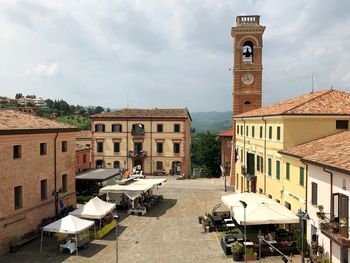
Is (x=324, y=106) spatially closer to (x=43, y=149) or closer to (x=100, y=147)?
(x=43, y=149)

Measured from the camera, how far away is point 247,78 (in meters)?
46.0

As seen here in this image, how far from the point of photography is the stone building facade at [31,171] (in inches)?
838

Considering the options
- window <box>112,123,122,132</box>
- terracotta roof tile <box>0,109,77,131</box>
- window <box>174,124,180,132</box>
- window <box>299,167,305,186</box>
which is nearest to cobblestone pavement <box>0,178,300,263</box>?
window <box>299,167,305,186</box>

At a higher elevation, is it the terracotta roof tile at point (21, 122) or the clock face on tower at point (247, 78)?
the clock face on tower at point (247, 78)

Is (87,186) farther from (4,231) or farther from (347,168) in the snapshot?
(347,168)

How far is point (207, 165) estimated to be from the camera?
6694cm

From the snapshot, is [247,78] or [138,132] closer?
[247,78]

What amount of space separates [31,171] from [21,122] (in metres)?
3.24

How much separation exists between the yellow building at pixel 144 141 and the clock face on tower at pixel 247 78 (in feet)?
42.6

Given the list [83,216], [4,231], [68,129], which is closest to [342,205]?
[83,216]

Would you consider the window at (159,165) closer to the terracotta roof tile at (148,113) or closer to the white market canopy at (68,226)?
the terracotta roof tile at (148,113)

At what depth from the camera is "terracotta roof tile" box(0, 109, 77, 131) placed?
883 inches

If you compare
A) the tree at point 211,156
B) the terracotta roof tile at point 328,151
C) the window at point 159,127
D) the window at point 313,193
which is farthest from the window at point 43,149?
the tree at point 211,156

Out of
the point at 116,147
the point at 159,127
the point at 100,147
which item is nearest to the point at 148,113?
the point at 159,127
